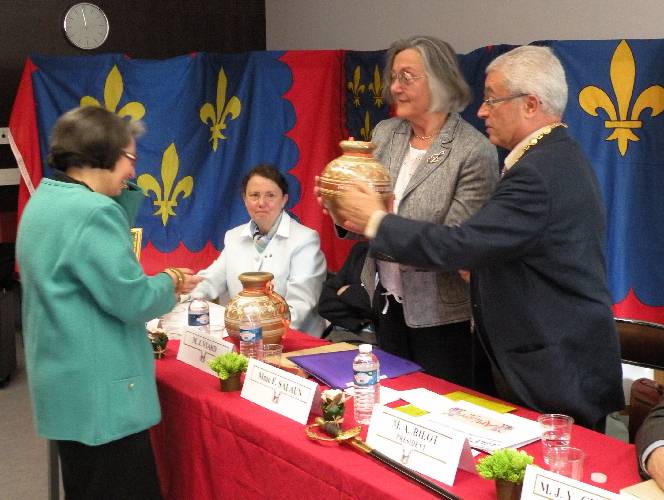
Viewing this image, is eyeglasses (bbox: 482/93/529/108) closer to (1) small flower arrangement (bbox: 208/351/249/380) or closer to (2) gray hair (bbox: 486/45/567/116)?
(2) gray hair (bbox: 486/45/567/116)

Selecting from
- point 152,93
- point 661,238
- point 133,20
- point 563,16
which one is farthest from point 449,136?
point 133,20

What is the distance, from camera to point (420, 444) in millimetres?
1432

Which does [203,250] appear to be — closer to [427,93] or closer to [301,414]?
[427,93]

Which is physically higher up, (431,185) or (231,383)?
(431,185)

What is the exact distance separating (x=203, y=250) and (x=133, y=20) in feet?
7.05

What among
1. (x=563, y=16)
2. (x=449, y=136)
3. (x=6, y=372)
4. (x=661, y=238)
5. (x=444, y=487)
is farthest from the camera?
(x=6, y=372)

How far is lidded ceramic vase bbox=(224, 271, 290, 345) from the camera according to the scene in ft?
6.97

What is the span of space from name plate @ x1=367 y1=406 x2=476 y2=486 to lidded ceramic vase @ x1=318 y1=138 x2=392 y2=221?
0.56 m

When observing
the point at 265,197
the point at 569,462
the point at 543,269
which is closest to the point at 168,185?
the point at 265,197

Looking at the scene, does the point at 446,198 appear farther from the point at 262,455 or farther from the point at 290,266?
the point at 290,266

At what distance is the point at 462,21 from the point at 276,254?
2095mm

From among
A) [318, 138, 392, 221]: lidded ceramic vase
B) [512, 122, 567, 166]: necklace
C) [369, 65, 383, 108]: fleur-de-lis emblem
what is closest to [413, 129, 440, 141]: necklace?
[318, 138, 392, 221]: lidded ceramic vase

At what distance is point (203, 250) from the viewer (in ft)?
15.2

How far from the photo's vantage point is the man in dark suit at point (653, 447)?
1.31m
